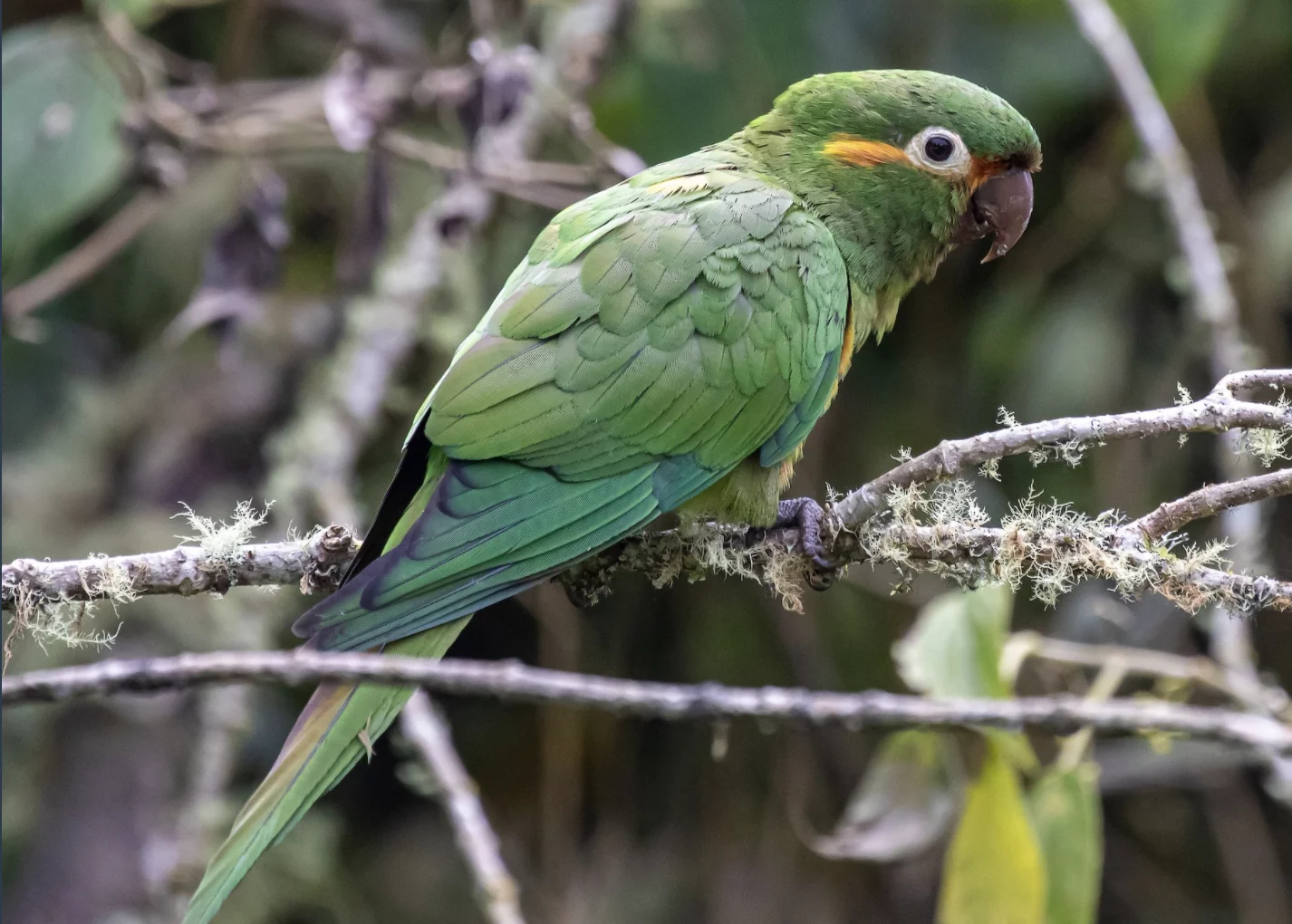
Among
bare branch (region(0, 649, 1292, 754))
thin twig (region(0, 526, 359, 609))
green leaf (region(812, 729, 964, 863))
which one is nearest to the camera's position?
bare branch (region(0, 649, 1292, 754))

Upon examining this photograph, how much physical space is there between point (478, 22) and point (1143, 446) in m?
2.25

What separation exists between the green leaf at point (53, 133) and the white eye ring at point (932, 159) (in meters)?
1.86

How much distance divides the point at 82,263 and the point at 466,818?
196 cm

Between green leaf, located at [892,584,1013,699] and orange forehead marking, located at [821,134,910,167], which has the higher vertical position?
orange forehead marking, located at [821,134,910,167]

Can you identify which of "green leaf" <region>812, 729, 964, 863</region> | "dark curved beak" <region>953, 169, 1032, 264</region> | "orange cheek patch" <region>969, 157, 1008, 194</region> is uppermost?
"orange cheek patch" <region>969, 157, 1008, 194</region>

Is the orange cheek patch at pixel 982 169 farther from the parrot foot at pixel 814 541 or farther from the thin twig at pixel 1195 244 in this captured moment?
the parrot foot at pixel 814 541

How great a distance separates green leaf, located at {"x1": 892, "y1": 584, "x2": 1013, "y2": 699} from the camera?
2.35 m

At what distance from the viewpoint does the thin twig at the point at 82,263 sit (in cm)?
311

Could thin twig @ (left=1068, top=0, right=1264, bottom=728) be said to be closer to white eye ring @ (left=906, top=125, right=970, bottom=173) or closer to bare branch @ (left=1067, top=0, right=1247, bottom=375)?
bare branch @ (left=1067, top=0, right=1247, bottom=375)

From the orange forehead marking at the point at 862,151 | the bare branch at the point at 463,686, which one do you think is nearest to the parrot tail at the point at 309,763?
the bare branch at the point at 463,686

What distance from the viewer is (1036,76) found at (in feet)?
11.7

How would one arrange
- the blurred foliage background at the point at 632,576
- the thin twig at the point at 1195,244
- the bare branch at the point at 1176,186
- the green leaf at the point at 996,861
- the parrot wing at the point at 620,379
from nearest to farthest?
the parrot wing at the point at 620,379 < the green leaf at the point at 996,861 < the thin twig at the point at 1195,244 < the bare branch at the point at 1176,186 < the blurred foliage background at the point at 632,576

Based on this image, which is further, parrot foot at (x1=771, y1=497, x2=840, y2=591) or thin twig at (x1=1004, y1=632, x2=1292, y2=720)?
thin twig at (x1=1004, y1=632, x2=1292, y2=720)

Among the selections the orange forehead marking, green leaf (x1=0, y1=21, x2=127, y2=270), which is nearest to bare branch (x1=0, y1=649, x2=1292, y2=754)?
the orange forehead marking
